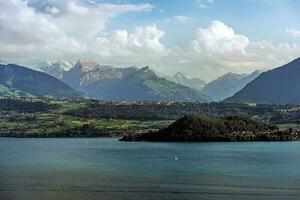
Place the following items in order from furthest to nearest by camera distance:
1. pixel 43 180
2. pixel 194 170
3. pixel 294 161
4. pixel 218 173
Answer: pixel 294 161, pixel 194 170, pixel 218 173, pixel 43 180

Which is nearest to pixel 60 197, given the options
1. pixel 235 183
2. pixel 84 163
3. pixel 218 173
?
pixel 235 183

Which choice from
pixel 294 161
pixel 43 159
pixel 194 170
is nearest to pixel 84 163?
pixel 43 159

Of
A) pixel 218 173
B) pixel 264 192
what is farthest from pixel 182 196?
pixel 218 173

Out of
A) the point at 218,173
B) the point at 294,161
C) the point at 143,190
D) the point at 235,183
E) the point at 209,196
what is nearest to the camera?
the point at 209,196

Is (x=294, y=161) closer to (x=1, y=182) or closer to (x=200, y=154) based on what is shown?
(x=200, y=154)

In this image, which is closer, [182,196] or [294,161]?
[182,196]

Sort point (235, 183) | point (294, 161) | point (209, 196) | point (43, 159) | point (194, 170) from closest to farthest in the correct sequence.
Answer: point (209, 196) → point (235, 183) → point (194, 170) → point (294, 161) → point (43, 159)

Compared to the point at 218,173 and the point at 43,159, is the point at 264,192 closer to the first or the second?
the point at 218,173

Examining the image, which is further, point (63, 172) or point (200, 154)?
point (200, 154)

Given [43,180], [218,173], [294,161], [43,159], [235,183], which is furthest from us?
[43,159]
